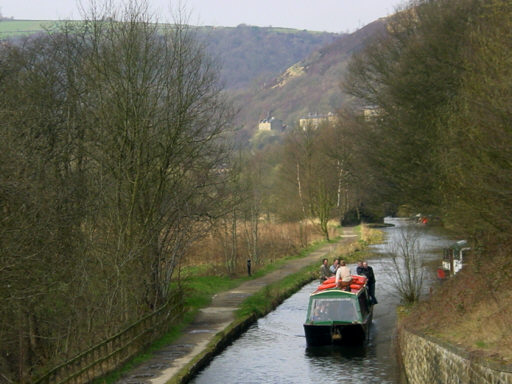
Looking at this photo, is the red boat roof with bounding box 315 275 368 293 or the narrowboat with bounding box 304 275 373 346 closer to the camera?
the narrowboat with bounding box 304 275 373 346

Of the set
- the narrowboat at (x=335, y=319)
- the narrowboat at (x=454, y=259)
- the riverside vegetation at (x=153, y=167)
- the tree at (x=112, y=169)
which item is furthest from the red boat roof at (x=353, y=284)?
the tree at (x=112, y=169)

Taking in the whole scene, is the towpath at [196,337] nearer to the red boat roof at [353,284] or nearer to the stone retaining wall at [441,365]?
the red boat roof at [353,284]

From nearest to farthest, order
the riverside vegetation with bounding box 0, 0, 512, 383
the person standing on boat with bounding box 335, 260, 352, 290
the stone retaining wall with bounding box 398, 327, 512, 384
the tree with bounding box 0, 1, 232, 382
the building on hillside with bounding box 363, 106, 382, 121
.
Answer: the stone retaining wall with bounding box 398, 327, 512, 384
the riverside vegetation with bounding box 0, 0, 512, 383
the tree with bounding box 0, 1, 232, 382
the person standing on boat with bounding box 335, 260, 352, 290
the building on hillside with bounding box 363, 106, 382, 121

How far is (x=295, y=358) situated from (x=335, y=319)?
2.55 meters

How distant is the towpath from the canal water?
70 cm

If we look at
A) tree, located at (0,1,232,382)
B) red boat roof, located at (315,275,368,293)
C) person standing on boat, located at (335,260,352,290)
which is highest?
tree, located at (0,1,232,382)

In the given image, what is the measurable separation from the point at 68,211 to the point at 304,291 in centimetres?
1818

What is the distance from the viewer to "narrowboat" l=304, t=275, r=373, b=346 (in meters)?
26.7

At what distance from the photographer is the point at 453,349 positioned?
1531 centimetres

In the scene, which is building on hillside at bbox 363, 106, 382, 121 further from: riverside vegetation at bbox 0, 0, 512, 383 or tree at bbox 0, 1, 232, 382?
tree at bbox 0, 1, 232, 382

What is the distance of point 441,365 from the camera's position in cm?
1622

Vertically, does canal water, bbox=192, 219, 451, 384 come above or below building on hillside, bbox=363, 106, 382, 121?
below

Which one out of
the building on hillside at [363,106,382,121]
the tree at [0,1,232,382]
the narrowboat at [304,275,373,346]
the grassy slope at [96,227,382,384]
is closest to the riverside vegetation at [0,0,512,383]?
the tree at [0,1,232,382]

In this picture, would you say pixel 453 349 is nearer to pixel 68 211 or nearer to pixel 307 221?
pixel 68 211
